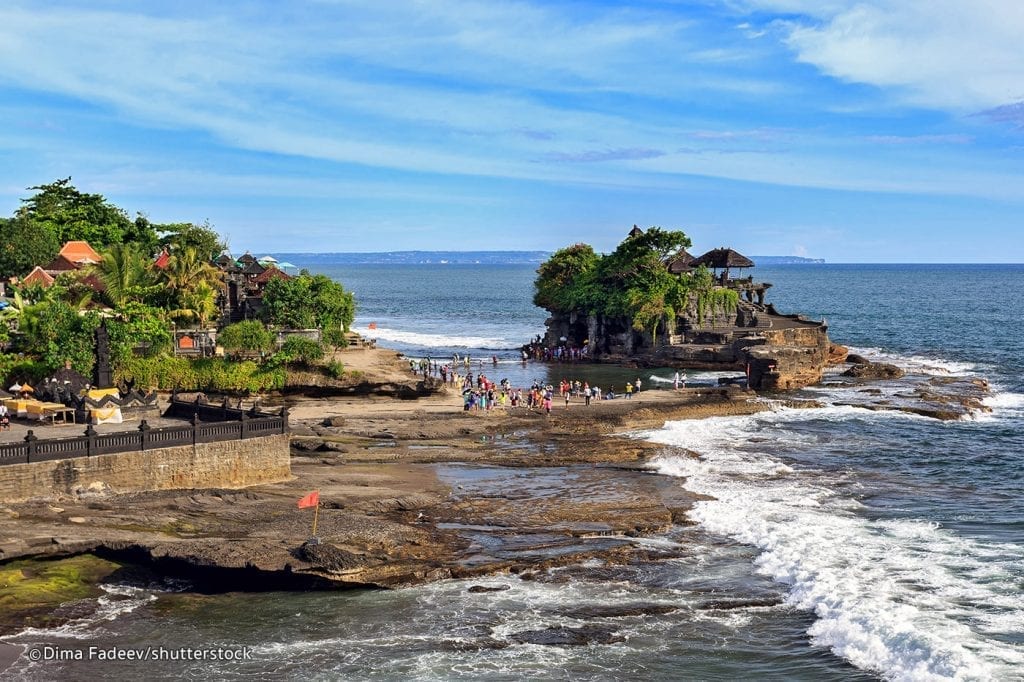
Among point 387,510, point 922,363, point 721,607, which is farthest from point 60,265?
point 721,607

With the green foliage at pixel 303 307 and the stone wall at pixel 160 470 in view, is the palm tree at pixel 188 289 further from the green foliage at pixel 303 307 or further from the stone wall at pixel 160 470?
the stone wall at pixel 160 470

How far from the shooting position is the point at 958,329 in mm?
114688

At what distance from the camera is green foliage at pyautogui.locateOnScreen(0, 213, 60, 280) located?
75375mm

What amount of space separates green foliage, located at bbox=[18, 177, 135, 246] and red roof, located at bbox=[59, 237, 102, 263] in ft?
13.1

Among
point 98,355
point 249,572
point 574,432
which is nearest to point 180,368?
point 98,355

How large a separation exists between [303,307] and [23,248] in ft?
93.4

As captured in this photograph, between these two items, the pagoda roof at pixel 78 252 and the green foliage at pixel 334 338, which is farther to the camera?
the pagoda roof at pixel 78 252

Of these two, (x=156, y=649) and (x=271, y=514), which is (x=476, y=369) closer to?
(x=271, y=514)

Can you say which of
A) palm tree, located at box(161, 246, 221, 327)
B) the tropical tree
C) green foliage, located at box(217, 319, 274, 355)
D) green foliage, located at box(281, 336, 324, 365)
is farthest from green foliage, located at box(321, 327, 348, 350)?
the tropical tree

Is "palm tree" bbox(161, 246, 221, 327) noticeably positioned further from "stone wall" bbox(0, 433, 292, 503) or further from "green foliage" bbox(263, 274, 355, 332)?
"stone wall" bbox(0, 433, 292, 503)

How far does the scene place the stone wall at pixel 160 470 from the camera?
29.0 meters

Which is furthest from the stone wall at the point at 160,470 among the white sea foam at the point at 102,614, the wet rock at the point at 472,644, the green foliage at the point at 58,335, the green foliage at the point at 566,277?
the green foliage at the point at 566,277

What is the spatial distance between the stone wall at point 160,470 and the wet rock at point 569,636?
542 inches

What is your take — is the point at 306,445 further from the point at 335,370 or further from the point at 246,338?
the point at 246,338
